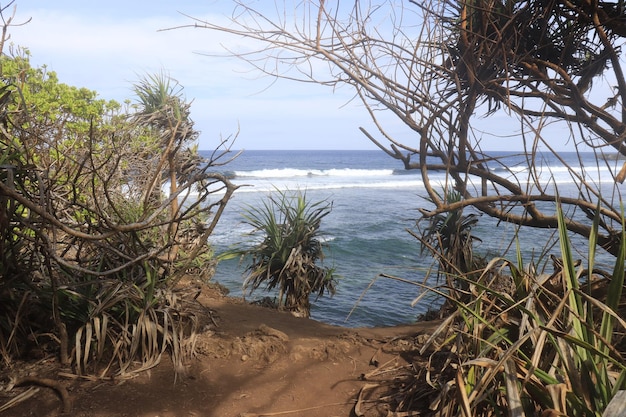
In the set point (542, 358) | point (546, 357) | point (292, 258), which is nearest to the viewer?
point (546, 357)

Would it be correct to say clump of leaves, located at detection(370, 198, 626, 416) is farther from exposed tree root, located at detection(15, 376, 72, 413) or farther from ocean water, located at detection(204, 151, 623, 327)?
exposed tree root, located at detection(15, 376, 72, 413)

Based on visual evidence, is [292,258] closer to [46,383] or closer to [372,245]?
[46,383]

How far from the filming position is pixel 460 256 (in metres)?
6.98

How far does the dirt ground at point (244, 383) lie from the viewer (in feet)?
9.63

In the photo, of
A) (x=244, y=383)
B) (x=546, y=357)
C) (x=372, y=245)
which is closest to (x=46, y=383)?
(x=244, y=383)

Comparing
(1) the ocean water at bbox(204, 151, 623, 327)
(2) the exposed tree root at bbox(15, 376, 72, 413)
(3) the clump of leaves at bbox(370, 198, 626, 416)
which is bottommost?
(1) the ocean water at bbox(204, 151, 623, 327)

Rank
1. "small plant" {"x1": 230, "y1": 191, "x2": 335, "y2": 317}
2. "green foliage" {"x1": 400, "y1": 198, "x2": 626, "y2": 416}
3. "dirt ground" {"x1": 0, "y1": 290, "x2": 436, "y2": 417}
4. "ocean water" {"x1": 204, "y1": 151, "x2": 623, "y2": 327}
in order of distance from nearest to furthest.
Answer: "green foliage" {"x1": 400, "y1": 198, "x2": 626, "y2": 416}, "dirt ground" {"x1": 0, "y1": 290, "x2": 436, "y2": 417}, "small plant" {"x1": 230, "y1": 191, "x2": 335, "y2": 317}, "ocean water" {"x1": 204, "y1": 151, "x2": 623, "y2": 327}

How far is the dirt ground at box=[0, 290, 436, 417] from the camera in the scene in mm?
2936

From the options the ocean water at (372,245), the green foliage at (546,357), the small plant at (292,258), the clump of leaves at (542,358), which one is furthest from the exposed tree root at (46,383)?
the small plant at (292,258)

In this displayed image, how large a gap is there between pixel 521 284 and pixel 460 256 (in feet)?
14.6

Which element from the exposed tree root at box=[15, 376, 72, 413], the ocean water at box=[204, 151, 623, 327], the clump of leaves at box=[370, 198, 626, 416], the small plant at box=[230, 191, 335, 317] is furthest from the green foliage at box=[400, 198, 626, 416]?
the small plant at box=[230, 191, 335, 317]

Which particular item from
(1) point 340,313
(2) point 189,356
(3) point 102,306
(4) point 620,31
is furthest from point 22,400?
(1) point 340,313

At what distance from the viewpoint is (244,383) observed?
3.33 m

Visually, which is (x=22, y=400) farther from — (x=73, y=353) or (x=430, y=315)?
(x=430, y=315)
